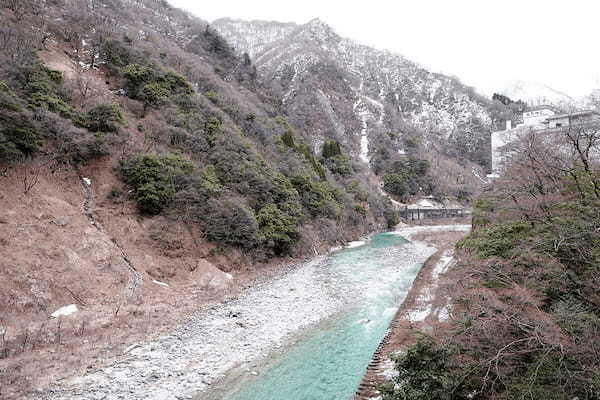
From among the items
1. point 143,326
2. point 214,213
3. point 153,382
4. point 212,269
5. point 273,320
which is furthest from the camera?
point 214,213

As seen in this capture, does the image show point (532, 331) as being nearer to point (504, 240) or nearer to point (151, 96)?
point (504, 240)

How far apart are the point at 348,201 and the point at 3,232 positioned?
1372 inches

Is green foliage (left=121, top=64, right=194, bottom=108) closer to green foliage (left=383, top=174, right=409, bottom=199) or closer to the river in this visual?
the river

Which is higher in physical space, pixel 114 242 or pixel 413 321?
pixel 114 242

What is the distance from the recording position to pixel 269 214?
2570cm

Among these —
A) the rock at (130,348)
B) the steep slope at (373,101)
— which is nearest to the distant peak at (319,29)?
the steep slope at (373,101)

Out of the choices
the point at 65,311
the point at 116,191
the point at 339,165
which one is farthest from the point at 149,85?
the point at 339,165

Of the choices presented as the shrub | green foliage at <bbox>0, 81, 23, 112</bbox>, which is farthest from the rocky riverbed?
the shrub

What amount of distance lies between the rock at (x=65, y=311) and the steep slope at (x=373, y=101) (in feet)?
201

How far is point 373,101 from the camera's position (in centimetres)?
10356

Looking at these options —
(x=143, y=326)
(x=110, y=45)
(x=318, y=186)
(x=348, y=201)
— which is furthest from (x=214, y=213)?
(x=348, y=201)

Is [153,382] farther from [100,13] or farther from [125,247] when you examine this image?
[100,13]

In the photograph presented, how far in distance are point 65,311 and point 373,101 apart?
10104 centimetres

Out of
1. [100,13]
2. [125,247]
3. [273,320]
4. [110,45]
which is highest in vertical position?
[100,13]
